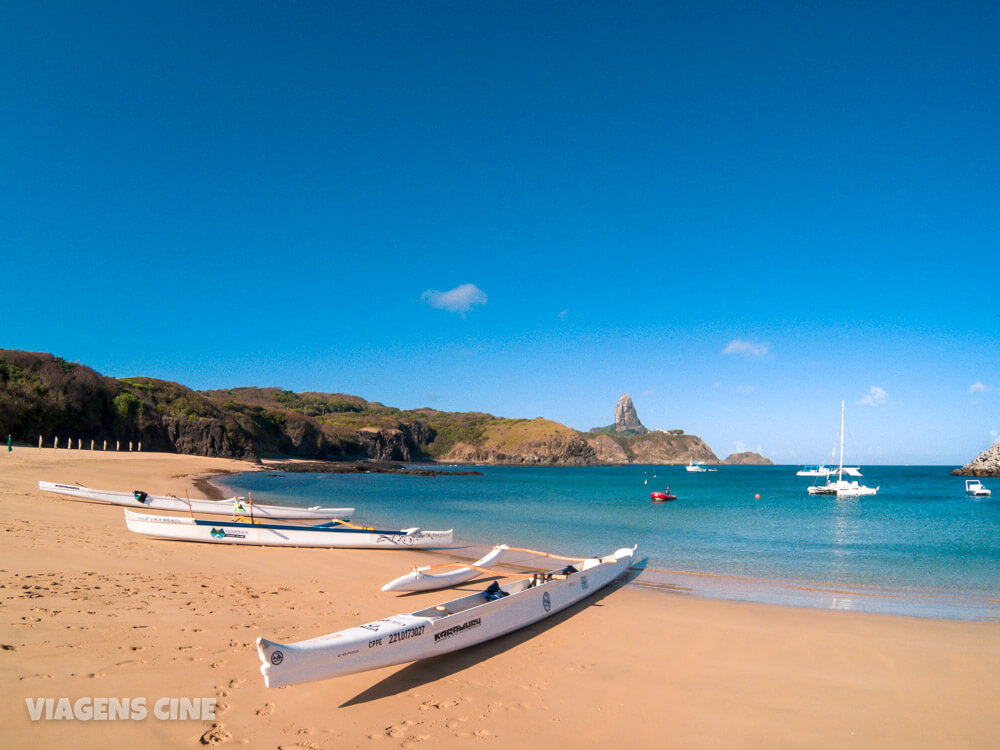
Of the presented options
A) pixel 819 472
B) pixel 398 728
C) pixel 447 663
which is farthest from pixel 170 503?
pixel 819 472

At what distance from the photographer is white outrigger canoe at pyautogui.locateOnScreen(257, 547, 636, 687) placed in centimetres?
468

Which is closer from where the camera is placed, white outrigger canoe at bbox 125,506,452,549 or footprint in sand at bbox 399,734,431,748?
footprint in sand at bbox 399,734,431,748

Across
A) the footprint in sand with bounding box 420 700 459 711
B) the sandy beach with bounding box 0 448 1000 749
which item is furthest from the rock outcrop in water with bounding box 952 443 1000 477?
the footprint in sand with bounding box 420 700 459 711

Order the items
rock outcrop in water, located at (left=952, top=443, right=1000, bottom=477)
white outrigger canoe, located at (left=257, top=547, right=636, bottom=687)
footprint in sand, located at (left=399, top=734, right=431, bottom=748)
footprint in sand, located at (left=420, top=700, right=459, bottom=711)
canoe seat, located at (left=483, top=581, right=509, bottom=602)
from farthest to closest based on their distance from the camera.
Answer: rock outcrop in water, located at (left=952, top=443, right=1000, bottom=477) < canoe seat, located at (left=483, top=581, right=509, bottom=602) < footprint in sand, located at (left=420, top=700, right=459, bottom=711) < white outrigger canoe, located at (left=257, top=547, right=636, bottom=687) < footprint in sand, located at (left=399, top=734, right=431, bottom=748)

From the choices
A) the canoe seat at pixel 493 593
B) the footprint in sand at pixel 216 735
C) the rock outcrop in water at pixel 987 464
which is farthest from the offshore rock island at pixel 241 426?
the rock outcrop in water at pixel 987 464

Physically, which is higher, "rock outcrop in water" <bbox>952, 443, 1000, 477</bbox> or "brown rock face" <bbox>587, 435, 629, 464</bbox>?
"rock outcrop in water" <bbox>952, 443, 1000, 477</bbox>

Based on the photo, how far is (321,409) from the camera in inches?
6432

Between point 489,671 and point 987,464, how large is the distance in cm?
11116

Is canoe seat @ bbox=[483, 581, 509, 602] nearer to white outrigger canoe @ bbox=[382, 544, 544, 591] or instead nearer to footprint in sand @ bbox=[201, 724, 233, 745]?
white outrigger canoe @ bbox=[382, 544, 544, 591]

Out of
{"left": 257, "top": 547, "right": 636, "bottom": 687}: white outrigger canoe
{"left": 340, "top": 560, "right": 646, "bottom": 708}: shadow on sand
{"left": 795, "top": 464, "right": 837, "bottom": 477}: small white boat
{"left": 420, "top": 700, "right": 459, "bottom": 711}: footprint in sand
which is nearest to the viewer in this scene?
{"left": 257, "top": 547, "right": 636, "bottom": 687}: white outrigger canoe

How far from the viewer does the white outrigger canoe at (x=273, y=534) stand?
13.4 metres

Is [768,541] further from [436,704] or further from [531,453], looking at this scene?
[531,453]

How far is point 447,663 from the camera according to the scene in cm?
625

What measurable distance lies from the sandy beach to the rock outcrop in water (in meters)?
102
